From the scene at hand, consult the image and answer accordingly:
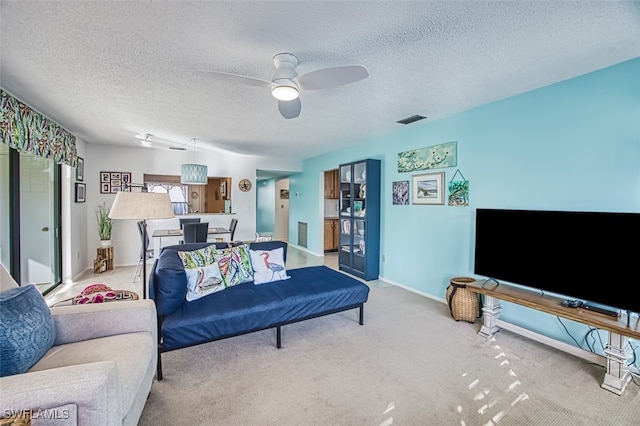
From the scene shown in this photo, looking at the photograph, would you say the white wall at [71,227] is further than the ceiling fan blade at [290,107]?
Yes

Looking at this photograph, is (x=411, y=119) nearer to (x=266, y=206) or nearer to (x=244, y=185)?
(x=244, y=185)

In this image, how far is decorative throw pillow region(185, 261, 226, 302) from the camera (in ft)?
8.49

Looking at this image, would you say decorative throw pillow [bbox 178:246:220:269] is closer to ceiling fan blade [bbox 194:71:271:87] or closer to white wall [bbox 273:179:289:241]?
ceiling fan blade [bbox 194:71:271:87]

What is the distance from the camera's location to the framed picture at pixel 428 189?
386cm

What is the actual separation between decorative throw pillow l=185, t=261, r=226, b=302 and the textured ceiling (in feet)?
5.67

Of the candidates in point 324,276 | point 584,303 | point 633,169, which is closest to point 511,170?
point 633,169

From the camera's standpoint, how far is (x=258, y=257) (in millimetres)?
3154

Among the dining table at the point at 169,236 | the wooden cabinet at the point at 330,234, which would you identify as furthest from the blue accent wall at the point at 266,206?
the dining table at the point at 169,236

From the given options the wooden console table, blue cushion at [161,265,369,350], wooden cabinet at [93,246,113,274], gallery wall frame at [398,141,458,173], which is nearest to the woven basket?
the wooden console table

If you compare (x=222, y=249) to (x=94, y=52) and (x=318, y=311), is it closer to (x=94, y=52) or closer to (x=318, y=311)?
(x=318, y=311)

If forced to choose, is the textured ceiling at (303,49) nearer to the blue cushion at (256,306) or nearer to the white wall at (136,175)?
the blue cushion at (256,306)

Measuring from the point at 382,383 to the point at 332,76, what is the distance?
2.24 meters

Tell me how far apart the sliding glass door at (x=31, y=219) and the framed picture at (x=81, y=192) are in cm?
46

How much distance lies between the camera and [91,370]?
1.19 m
